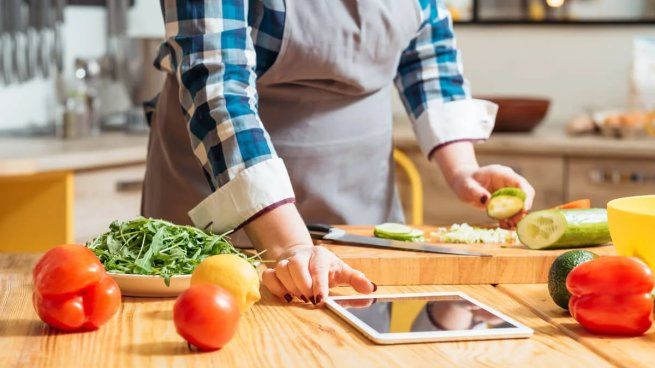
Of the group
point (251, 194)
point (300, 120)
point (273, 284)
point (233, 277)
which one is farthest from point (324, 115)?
point (233, 277)

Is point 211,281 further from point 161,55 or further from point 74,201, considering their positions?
point 74,201

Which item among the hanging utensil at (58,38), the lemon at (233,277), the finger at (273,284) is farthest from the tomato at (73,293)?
the hanging utensil at (58,38)

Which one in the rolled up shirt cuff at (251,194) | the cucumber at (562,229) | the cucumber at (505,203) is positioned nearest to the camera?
the rolled up shirt cuff at (251,194)

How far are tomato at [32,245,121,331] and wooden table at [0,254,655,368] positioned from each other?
0.7 inches

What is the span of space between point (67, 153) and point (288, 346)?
6.03 feet

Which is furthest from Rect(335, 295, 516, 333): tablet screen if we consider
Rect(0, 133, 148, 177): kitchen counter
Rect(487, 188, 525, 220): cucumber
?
Rect(0, 133, 148, 177): kitchen counter

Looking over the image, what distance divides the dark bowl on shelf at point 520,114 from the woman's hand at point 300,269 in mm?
1934

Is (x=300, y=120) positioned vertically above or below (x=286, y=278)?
above

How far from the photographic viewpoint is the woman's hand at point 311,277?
4.05 feet

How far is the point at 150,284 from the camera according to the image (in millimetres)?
1262

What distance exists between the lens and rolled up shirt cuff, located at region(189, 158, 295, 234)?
4.58 feet

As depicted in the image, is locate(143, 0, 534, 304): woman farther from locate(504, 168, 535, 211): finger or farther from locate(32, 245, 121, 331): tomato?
locate(32, 245, 121, 331): tomato

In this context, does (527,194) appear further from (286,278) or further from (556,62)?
(556,62)

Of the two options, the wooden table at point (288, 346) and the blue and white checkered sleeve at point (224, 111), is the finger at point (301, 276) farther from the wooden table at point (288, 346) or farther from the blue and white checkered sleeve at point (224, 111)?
the blue and white checkered sleeve at point (224, 111)
